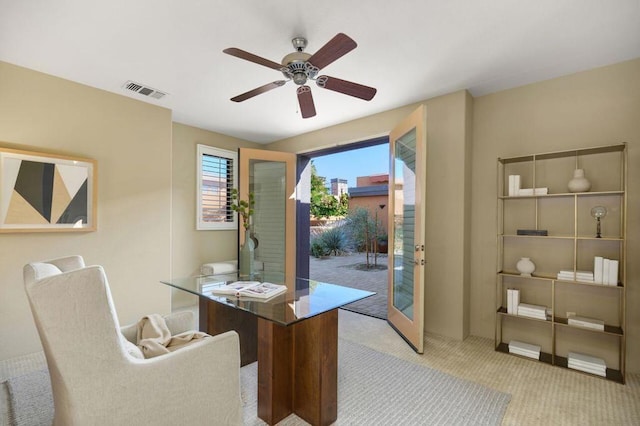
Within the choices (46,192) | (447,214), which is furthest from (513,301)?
(46,192)

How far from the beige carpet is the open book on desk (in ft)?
4.48

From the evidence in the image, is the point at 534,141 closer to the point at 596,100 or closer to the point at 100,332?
the point at 596,100

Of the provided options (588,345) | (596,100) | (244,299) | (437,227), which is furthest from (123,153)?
(588,345)

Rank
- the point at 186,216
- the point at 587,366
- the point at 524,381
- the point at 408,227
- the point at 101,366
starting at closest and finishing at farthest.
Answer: the point at 101,366 → the point at 524,381 → the point at 587,366 → the point at 408,227 → the point at 186,216

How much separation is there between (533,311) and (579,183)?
118 cm

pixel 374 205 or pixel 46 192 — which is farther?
pixel 374 205

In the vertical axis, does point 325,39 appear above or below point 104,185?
above

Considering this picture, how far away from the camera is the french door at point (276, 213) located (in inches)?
177

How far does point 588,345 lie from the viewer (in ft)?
8.49

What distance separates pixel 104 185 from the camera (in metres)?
3.09

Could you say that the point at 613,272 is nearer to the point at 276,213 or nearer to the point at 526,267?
the point at 526,267

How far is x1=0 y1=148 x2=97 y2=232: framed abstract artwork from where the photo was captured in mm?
2553

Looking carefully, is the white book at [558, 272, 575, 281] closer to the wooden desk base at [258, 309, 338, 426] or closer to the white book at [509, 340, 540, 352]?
the white book at [509, 340, 540, 352]

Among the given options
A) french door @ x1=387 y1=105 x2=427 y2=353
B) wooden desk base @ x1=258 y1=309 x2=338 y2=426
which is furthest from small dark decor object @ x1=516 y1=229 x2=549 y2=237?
wooden desk base @ x1=258 y1=309 x2=338 y2=426
